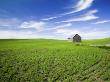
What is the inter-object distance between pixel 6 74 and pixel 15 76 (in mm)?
1476

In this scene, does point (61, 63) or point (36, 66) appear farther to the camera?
point (61, 63)

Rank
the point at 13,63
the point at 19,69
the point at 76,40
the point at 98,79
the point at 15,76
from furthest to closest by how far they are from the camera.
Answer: the point at 76,40 < the point at 13,63 < the point at 19,69 < the point at 15,76 < the point at 98,79

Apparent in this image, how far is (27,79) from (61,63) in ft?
27.5

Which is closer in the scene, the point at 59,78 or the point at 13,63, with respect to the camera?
the point at 59,78

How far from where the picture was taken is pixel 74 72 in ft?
82.3

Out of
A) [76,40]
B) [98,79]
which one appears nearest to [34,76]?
[98,79]

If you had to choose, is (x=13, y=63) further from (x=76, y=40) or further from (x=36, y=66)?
(x=76, y=40)

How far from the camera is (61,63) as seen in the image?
29.8 meters

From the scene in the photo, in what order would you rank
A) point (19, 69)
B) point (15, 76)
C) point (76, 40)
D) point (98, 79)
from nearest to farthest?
point (98, 79) → point (15, 76) → point (19, 69) → point (76, 40)

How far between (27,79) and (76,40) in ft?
258

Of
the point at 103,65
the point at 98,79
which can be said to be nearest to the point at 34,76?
the point at 98,79

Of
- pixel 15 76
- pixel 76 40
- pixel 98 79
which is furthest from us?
pixel 76 40

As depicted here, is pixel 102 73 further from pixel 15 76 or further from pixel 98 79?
pixel 15 76

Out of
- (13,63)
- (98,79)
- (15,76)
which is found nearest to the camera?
(98,79)
